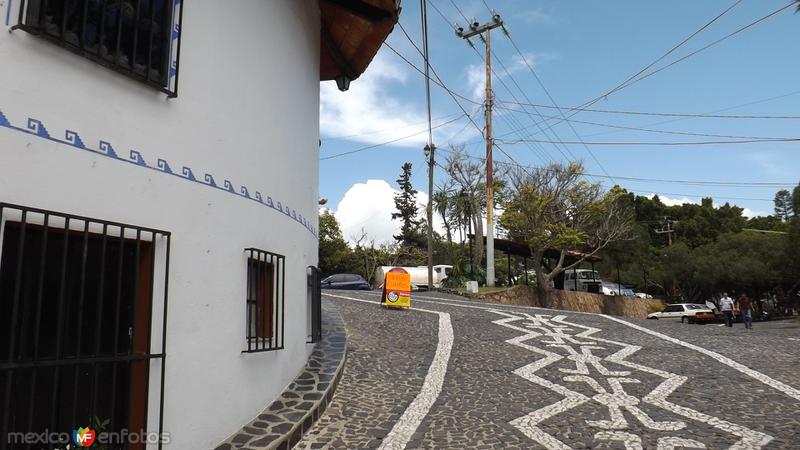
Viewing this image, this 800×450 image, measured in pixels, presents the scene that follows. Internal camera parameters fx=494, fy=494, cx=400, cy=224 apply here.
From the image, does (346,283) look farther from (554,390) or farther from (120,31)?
(120,31)

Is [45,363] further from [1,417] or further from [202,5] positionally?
[202,5]

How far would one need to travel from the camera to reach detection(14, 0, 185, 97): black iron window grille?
10.2 feet

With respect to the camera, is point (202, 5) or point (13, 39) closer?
point (13, 39)

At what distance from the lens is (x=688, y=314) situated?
2691 centimetres

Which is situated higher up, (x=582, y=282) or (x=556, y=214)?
(x=556, y=214)

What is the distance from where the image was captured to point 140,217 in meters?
3.62

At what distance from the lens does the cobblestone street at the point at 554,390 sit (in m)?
5.23

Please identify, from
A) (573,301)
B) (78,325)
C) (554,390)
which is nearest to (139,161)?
(78,325)

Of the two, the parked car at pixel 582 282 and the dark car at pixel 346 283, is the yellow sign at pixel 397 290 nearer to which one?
the dark car at pixel 346 283

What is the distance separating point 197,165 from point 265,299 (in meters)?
1.75

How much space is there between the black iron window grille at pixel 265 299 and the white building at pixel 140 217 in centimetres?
2

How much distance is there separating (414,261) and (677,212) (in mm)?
28629

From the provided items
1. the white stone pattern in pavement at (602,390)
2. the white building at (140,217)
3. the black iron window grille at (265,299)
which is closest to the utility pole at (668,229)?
the white stone pattern in pavement at (602,390)

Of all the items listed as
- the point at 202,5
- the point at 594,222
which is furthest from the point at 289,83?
the point at 594,222
